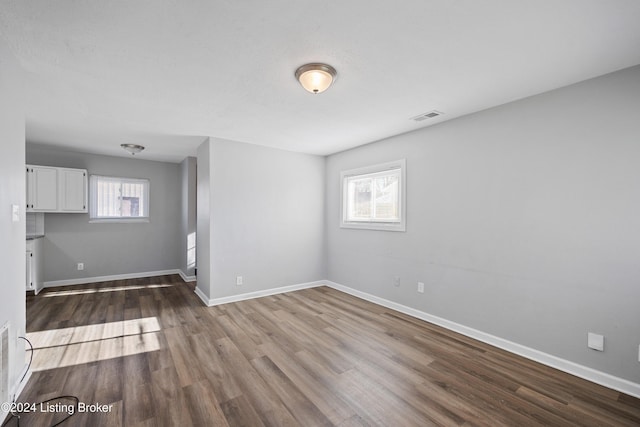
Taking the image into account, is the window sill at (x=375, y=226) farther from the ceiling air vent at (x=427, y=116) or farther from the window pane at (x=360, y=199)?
the ceiling air vent at (x=427, y=116)

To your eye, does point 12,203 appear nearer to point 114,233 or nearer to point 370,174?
point 370,174

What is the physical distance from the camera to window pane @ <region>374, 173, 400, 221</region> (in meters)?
4.00

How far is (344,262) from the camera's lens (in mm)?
4863

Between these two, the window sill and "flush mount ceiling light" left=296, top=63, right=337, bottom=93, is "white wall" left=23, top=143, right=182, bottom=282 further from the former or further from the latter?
"flush mount ceiling light" left=296, top=63, right=337, bottom=93

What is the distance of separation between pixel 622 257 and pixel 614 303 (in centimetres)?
38

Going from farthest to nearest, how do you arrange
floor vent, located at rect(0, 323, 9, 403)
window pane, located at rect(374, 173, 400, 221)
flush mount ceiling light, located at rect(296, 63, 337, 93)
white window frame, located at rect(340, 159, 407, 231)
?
window pane, located at rect(374, 173, 400, 221)
white window frame, located at rect(340, 159, 407, 231)
flush mount ceiling light, located at rect(296, 63, 337, 93)
floor vent, located at rect(0, 323, 9, 403)

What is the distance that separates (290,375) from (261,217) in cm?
270

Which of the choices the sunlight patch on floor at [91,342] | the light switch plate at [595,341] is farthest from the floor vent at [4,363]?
the light switch plate at [595,341]

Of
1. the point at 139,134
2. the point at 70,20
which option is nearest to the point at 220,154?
the point at 139,134

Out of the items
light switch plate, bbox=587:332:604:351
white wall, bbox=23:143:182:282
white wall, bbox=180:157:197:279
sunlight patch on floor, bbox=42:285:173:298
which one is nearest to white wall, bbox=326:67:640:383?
light switch plate, bbox=587:332:604:351

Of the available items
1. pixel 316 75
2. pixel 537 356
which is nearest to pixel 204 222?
pixel 316 75

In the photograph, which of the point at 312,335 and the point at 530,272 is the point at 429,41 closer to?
the point at 530,272

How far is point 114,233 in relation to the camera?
5469 millimetres

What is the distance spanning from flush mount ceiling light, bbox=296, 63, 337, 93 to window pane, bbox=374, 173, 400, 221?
84.9 inches
